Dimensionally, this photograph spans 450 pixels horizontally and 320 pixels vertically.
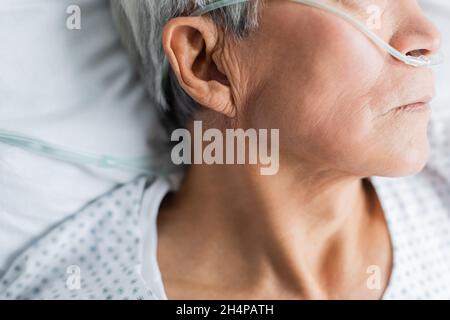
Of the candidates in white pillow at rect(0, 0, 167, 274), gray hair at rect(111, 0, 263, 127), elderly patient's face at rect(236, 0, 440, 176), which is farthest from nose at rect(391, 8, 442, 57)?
white pillow at rect(0, 0, 167, 274)

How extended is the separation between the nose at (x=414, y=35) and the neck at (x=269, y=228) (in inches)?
12.0

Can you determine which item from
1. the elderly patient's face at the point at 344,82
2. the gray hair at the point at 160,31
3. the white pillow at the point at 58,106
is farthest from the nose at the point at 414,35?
the white pillow at the point at 58,106

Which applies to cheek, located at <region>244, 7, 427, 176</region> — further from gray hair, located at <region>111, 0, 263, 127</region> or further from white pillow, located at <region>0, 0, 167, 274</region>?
white pillow, located at <region>0, 0, 167, 274</region>

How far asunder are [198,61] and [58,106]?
30 cm

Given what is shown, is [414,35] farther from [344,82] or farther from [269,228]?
[269,228]

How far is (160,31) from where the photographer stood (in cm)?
111

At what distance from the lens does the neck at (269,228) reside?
1226 millimetres

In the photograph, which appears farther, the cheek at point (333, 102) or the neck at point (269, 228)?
the neck at point (269, 228)

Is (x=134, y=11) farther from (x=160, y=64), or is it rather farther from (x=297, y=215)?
(x=297, y=215)

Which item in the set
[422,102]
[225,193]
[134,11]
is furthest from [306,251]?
[134,11]

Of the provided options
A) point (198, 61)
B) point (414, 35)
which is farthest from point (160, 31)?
point (414, 35)

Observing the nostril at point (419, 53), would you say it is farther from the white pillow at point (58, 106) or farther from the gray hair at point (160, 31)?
the white pillow at point (58, 106)

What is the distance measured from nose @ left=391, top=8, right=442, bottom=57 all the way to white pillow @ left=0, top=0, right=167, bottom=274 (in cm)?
52
